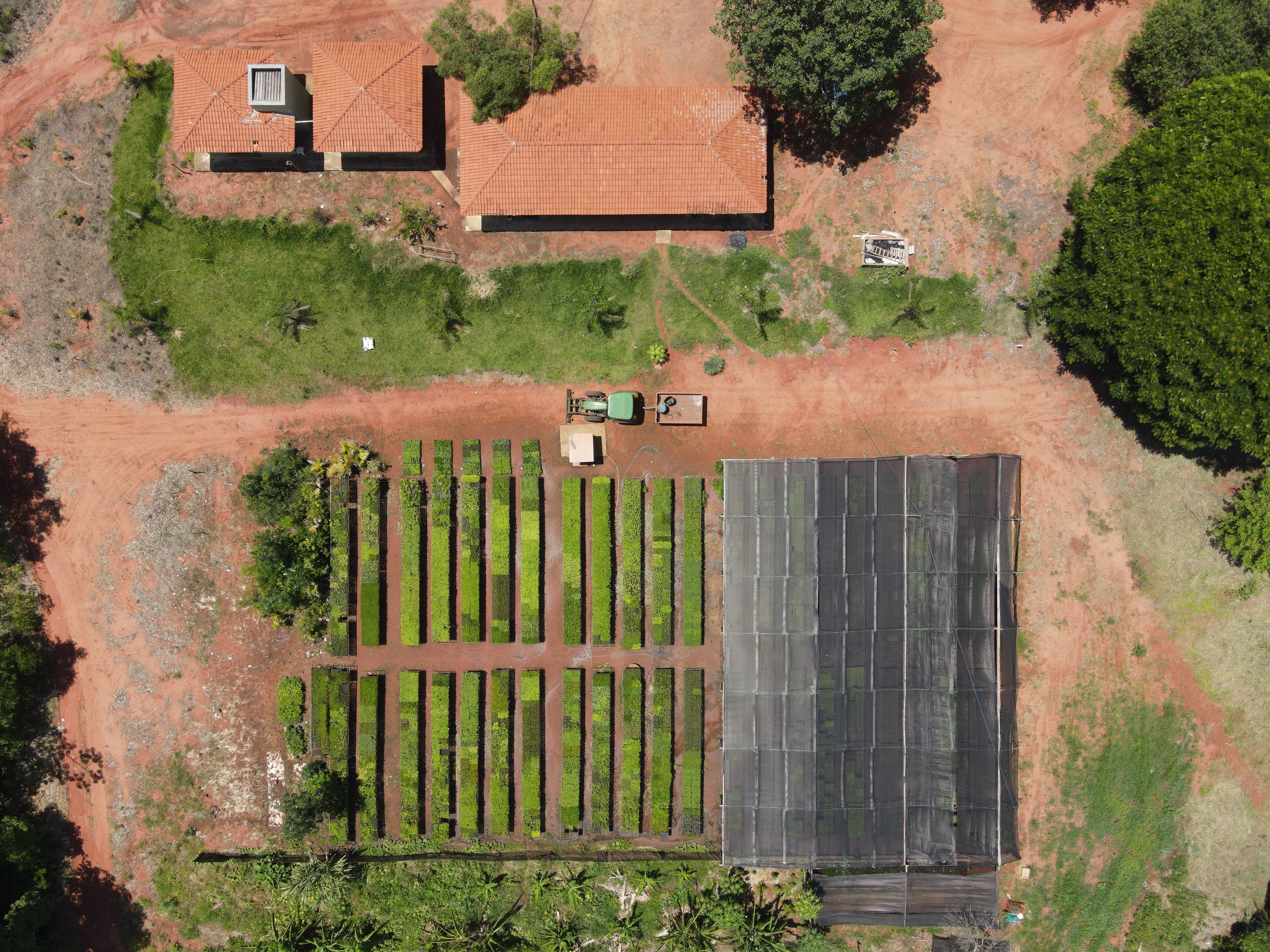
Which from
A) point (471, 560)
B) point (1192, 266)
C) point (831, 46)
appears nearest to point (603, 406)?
point (471, 560)

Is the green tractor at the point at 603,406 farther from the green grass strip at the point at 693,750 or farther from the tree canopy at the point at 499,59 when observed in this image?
the tree canopy at the point at 499,59

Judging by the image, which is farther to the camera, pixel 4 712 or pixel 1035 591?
pixel 1035 591

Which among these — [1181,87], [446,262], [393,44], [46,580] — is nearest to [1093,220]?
[1181,87]

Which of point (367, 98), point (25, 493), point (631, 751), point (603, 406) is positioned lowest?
point (631, 751)

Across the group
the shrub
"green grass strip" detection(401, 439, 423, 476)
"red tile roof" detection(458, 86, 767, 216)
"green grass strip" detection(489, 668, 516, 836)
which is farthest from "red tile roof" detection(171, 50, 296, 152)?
"green grass strip" detection(489, 668, 516, 836)

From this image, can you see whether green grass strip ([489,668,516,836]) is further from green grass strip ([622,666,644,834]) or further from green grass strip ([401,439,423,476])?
green grass strip ([401,439,423,476])

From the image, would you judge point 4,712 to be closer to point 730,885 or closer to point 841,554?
point 730,885

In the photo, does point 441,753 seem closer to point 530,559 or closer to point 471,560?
point 471,560
